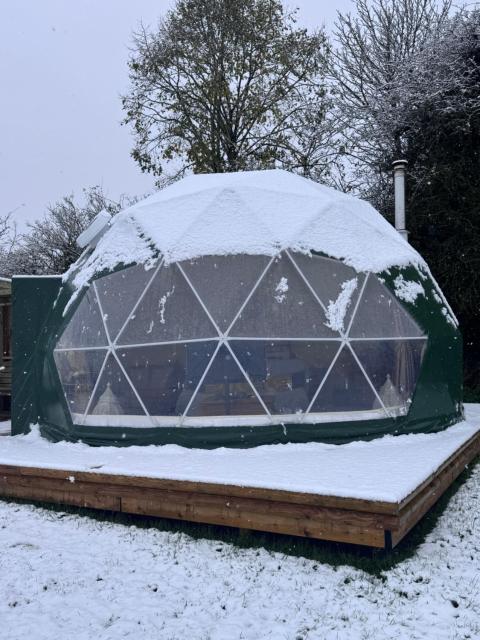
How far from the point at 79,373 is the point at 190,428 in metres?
1.81

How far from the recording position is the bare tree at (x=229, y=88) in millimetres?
17750

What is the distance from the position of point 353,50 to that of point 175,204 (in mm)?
13577

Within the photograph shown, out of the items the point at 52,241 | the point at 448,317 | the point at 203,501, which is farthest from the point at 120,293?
the point at 52,241

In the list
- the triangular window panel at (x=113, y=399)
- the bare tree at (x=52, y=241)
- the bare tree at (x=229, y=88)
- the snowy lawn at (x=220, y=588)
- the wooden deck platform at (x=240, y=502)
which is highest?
the bare tree at (x=229, y=88)

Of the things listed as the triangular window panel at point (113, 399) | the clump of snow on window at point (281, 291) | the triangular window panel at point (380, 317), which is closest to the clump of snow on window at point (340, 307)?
the triangular window panel at point (380, 317)

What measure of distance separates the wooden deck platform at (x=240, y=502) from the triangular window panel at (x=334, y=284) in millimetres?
2081

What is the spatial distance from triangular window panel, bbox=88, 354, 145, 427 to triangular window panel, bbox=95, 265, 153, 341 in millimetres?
447

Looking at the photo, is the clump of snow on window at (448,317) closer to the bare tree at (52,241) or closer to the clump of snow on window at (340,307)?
the clump of snow on window at (340,307)

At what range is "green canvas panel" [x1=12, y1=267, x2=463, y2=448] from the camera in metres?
6.68

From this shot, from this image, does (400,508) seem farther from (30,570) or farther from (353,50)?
(353,50)

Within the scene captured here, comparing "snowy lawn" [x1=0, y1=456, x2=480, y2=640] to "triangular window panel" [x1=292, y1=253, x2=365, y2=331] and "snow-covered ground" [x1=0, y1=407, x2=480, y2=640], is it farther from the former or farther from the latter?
"triangular window panel" [x1=292, y1=253, x2=365, y2=331]

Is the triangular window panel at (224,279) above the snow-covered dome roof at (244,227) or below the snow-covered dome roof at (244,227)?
below

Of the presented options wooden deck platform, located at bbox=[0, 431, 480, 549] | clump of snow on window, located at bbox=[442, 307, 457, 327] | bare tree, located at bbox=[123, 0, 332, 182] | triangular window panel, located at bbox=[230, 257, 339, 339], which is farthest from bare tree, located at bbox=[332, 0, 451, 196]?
wooden deck platform, located at bbox=[0, 431, 480, 549]

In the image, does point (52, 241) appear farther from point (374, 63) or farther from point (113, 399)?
point (113, 399)
